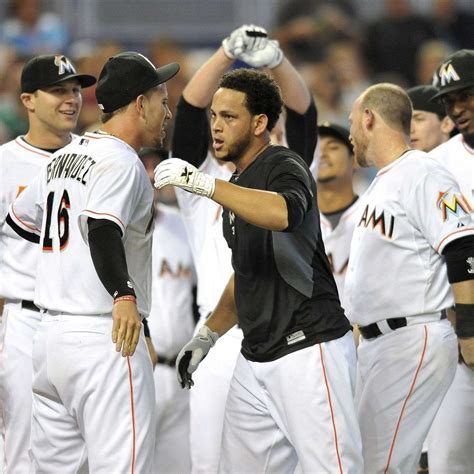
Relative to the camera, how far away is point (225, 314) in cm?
475

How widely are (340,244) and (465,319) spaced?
1801 mm

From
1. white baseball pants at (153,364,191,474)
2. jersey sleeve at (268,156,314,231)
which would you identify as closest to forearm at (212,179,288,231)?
jersey sleeve at (268,156,314,231)

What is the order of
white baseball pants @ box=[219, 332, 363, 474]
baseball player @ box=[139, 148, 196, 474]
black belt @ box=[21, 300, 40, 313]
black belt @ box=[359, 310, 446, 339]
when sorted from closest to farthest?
white baseball pants @ box=[219, 332, 363, 474] < black belt @ box=[359, 310, 446, 339] < black belt @ box=[21, 300, 40, 313] < baseball player @ box=[139, 148, 196, 474]

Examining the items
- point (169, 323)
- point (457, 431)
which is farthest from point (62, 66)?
point (457, 431)

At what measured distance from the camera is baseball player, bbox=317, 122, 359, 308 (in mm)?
6230

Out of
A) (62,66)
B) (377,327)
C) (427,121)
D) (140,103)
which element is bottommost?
(377,327)

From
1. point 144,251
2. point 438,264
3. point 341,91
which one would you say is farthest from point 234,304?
point 341,91

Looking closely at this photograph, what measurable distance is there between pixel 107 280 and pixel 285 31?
816cm

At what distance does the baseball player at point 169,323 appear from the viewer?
7.59m

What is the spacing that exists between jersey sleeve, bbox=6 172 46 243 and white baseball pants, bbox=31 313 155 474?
0.58 meters

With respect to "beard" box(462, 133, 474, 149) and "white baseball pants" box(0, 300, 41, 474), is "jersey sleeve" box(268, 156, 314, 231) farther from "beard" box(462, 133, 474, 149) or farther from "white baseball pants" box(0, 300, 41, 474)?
"white baseball pants" box(0, 300, 41, 474)

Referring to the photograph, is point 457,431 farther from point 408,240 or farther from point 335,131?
point 335,131

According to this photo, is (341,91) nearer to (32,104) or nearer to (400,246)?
(32,104)

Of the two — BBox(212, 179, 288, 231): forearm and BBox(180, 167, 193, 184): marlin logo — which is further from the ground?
BBox(180, 167, 193, 184): marlin logo
